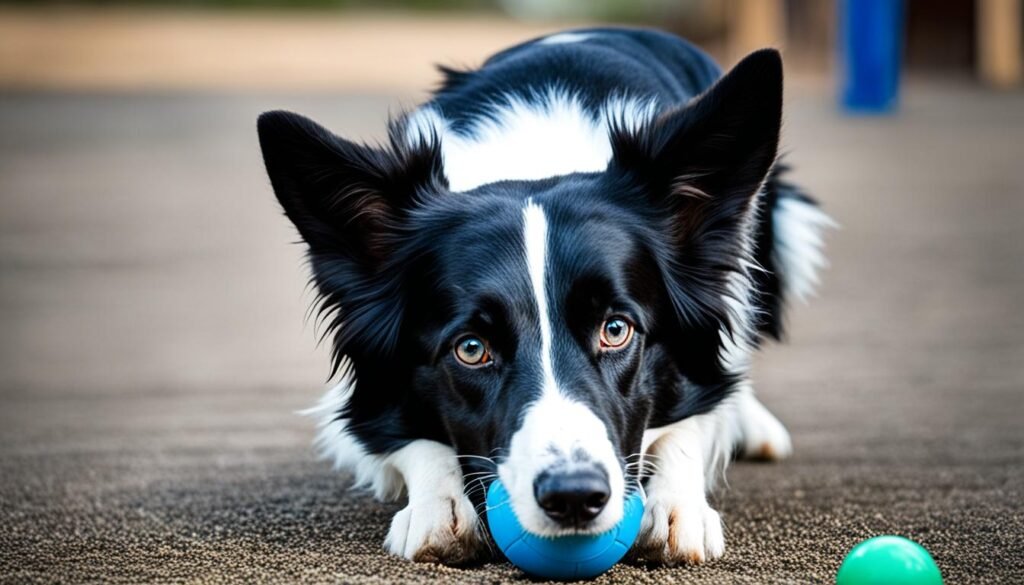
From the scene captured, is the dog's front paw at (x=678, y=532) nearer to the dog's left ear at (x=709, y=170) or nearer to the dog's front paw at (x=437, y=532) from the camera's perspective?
the dog's front paw at (x=437, y=532)

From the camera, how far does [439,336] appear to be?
2889mm

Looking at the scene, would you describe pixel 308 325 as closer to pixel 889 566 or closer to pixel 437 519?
Result: pixel 437 519

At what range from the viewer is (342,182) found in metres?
3.09

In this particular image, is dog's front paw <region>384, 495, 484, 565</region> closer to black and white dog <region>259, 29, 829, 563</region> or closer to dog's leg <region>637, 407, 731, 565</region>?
black and white dog <region>259, 29, 829, 563</region>

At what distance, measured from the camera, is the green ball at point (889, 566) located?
92.5 inches

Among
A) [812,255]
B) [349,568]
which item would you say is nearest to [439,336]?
[349,568]

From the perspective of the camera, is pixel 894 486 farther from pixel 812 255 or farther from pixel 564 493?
pixel 564 493

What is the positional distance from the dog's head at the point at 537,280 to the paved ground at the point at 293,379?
322mm

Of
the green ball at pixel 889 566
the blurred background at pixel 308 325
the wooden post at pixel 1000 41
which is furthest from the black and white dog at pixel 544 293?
the wooden post at pixel 1000 41

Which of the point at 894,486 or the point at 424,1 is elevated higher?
the point at 424,1

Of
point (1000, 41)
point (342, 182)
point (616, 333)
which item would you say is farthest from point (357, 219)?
point (1000, 41)

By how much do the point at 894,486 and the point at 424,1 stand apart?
21846mm

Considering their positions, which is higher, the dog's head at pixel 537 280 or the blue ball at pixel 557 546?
the dog's head at pixel 537 280

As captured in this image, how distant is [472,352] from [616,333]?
1.07 ft
